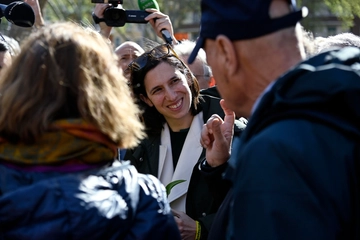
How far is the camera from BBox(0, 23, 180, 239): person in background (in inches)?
76.4

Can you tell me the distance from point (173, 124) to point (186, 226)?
2.64 ft

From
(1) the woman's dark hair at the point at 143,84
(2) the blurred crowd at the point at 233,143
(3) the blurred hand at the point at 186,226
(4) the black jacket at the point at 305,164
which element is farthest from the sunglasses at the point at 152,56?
(4) the black jacket at the point at 305,164

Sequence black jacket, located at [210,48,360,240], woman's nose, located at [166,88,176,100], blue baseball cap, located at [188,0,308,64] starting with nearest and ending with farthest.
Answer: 1. black jacket, located at [210,48,360,240]
2. blue baseball cap, located at [188,0,308,64]
3. woman's nose, located at [166,88,176,100]

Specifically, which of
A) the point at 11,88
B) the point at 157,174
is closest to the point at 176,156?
the point at 157,174

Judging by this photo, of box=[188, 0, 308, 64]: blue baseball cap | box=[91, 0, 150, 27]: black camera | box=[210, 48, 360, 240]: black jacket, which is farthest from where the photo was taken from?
box=[91, 0, 150, 27]: black camera

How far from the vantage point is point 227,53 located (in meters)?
1.79

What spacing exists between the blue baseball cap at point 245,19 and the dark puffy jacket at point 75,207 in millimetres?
592

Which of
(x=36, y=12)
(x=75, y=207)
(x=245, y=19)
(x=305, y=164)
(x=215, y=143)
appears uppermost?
(x=245, y=19)

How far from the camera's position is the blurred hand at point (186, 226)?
3.25 meters

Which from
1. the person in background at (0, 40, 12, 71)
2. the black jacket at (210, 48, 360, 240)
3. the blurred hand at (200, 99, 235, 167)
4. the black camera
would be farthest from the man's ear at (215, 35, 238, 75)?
the black camera

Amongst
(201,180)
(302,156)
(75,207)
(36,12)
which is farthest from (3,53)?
(302,156)

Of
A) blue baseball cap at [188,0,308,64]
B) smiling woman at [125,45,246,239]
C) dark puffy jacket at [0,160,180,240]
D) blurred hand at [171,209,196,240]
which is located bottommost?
blurred hand at [171,209,196,240]

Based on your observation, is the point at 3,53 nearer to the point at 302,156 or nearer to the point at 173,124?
the point at 173,124

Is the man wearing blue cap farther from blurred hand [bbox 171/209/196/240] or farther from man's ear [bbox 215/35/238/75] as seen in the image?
blurred hand [bbox 171/209/196/240]
